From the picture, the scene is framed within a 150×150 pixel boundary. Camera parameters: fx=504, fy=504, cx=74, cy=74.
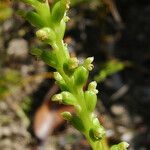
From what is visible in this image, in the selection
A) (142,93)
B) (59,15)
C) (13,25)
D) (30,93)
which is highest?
(13,25)

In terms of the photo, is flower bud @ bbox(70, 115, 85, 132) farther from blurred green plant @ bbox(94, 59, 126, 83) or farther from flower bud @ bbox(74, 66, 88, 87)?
blurred green plant @ bbox(94, 59, 126, 83)

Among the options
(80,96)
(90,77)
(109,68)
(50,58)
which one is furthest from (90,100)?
(90,77)

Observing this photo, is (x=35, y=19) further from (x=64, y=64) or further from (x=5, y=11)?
(x=5, y=11)

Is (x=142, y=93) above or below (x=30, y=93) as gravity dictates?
below

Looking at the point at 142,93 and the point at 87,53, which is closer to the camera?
the point at 142,93

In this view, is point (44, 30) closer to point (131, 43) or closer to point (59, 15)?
point (59, 15)

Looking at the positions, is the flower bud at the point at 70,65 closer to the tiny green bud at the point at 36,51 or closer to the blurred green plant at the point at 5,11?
the tiny green bud at the point at 36,51

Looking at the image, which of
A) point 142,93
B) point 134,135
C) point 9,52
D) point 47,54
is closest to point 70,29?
point 9,52
